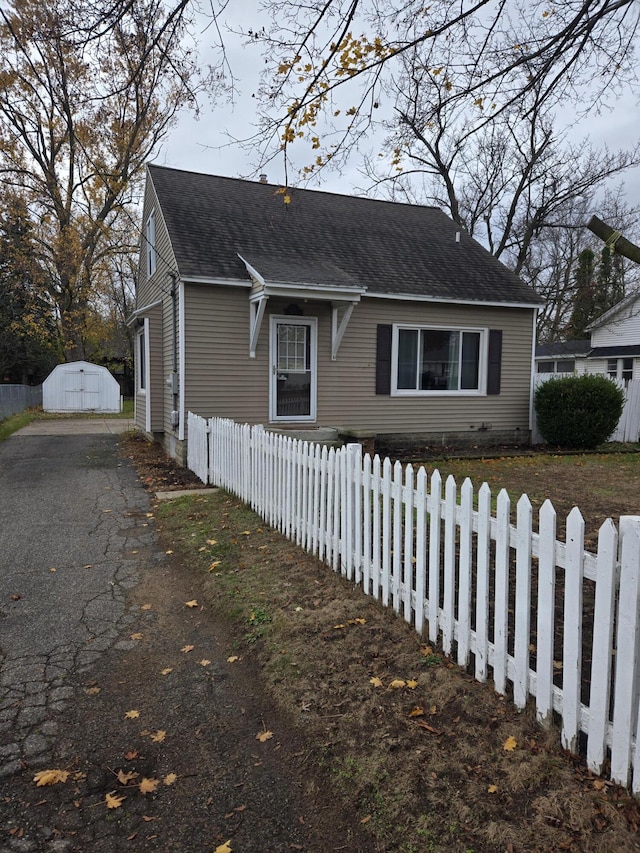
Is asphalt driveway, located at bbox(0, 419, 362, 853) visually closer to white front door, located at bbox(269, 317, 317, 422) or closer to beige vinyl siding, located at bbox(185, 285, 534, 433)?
beige vinyl siding, located at bbox(185, 285, 534, 433)

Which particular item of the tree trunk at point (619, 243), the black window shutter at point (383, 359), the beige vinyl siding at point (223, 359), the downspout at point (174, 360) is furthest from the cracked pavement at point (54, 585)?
the black window shutter at point (383, 359)

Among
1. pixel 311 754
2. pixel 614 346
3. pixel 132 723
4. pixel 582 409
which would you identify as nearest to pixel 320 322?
pixel 582 409

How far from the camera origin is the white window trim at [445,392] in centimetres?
1232

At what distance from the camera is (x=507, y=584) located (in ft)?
9.55

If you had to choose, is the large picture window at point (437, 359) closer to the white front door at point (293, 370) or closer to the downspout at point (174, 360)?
the white front door at point (293, 370)

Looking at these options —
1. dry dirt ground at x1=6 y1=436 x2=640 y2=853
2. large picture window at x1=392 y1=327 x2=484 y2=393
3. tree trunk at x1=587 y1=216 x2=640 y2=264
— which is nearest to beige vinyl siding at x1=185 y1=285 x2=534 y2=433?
large picture window at x1=392 y1=327 x2=484 y2=393

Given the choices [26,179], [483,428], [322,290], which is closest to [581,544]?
[322,290]

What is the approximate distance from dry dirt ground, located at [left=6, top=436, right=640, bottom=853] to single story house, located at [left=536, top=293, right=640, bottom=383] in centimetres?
2918

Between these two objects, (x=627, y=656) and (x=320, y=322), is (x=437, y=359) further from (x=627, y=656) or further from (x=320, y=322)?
(x=627, y=656)

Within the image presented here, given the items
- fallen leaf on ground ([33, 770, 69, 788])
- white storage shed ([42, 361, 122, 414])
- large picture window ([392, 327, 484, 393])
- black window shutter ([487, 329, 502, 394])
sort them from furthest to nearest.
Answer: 1. white storage shed ([42, 361, 122, 414])
2. black window shutter ([487, 329, 502, 394])
3. large picture window ([392, 327, 484, 393])
4. fallen leaf on ground ([33, 770, 69, 788])

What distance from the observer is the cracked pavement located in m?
3.06

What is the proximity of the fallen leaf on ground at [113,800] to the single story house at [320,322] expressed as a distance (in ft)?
27.5

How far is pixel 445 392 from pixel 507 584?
10244mm

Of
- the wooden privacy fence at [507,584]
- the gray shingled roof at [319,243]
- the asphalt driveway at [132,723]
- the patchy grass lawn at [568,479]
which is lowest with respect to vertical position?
the asphalt driveway at [132,723]
